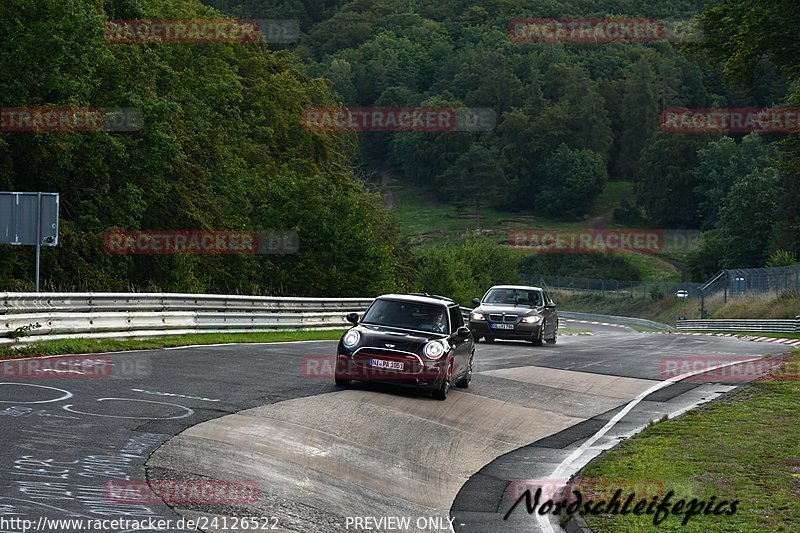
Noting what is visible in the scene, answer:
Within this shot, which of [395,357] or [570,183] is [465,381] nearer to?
[395,357]

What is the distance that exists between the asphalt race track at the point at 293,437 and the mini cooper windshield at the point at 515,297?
989 cm

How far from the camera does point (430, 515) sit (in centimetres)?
996

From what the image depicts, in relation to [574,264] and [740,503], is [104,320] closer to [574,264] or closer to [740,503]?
[740,503]

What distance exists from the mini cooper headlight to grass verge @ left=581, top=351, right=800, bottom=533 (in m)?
3.30

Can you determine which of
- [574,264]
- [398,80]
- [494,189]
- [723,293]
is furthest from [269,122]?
[398,80]

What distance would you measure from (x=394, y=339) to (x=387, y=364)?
41cm

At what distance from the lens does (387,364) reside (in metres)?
16.6

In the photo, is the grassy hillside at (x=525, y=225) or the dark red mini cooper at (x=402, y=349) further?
the grassy hillside at (x=525, y=225)

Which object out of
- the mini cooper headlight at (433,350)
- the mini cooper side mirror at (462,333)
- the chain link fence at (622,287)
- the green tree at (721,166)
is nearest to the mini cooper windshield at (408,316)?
the mini cooper side mirror at (462,333)

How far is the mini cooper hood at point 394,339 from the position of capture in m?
16.7

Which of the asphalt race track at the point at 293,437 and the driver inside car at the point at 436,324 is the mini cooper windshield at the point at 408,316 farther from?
the asphalt race track at the point at 293,437

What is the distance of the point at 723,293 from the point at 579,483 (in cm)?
6213

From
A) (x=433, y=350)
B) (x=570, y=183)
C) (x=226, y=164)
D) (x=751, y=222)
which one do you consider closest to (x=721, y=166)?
(x=570, y=183)

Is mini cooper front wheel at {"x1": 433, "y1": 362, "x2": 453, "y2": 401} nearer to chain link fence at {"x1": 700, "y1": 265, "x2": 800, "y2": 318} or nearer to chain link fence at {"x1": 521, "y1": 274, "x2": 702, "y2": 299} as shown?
chain link fence at {"x1": 700, "y1": 265, "x2": 800, "y2": 318}
